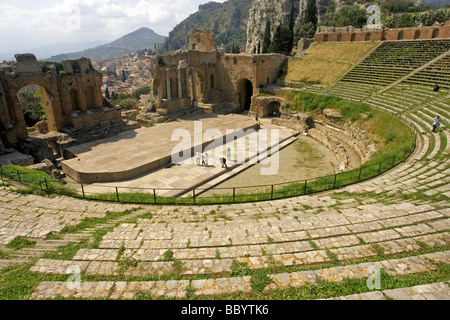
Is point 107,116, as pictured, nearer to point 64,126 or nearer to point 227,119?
point 64,126

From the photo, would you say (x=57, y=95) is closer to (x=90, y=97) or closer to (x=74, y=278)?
(x=90, y=97)

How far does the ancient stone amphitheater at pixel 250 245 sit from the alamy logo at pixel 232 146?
838 cm

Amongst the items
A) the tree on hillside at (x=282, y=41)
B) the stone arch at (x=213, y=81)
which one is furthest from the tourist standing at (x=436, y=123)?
the tree on hillside at (x=282, y=41)

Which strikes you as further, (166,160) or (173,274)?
(166,160)

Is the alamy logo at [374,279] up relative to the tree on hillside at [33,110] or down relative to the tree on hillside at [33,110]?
up

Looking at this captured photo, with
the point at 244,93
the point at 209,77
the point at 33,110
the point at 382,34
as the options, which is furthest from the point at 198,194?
the point at 33,110

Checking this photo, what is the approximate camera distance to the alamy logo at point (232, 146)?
20.0 metres

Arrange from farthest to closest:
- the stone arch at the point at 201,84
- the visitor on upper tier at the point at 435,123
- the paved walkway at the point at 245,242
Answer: the stone arch at the point at 201,84 < the visitor on upper tier at the point at 435,123 < the paved walkway at the point at 245,242

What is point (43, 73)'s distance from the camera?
805 inches

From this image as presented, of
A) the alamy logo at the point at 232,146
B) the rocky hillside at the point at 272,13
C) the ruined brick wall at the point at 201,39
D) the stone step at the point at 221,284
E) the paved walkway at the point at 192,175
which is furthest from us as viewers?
the rocky hillside at the point at 272,13

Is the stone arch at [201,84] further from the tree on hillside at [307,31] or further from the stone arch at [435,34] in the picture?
the tree on hillside at [307,31]
